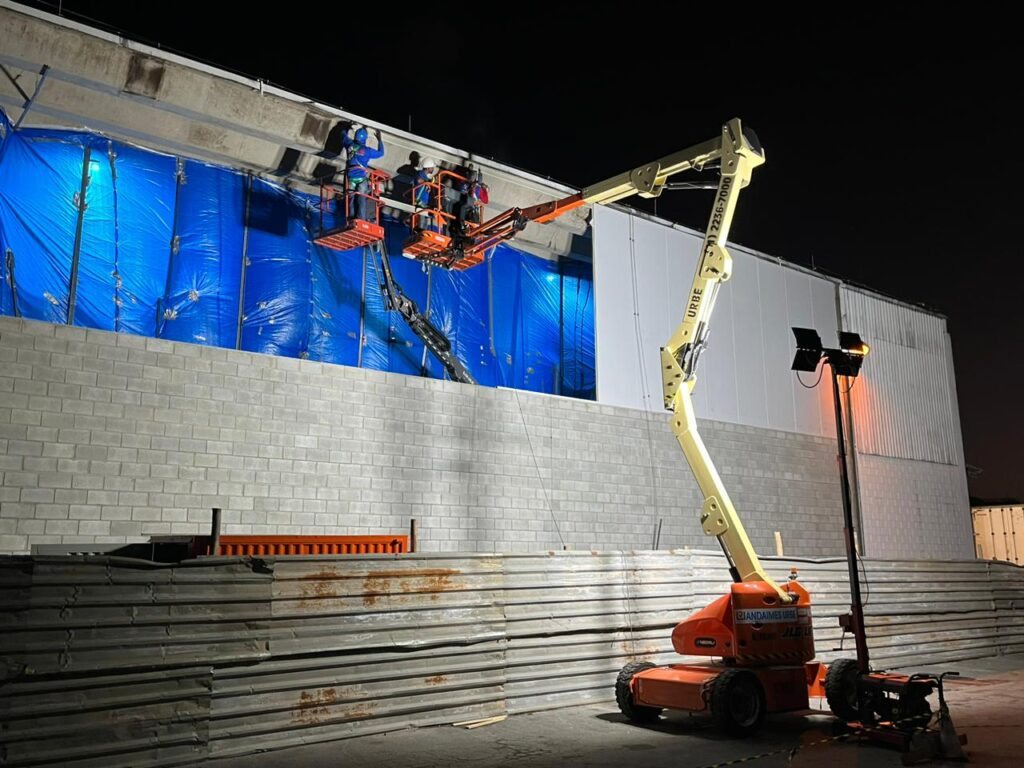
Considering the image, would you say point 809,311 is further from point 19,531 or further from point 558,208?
point 19,531

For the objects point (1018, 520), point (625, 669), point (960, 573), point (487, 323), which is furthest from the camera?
point (1018, 520)

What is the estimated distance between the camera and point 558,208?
14.3 metres

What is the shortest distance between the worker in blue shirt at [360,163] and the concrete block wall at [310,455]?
2920 mm

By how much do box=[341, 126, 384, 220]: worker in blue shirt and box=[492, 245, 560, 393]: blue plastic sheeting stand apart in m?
3.67

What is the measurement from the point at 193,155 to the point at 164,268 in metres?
2.18

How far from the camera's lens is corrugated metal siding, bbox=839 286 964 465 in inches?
911

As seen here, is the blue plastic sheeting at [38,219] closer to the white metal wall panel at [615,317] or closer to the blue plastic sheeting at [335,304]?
the blue plastic sheeting at [335,304]

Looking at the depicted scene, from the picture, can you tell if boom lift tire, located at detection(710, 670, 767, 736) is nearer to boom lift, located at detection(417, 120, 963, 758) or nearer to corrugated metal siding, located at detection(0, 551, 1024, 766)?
boom lift, located at detection(417, 120, 963, 758)

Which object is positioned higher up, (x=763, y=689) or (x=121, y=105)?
(x=121, y=105)

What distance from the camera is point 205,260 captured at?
A: 13805 millimetres

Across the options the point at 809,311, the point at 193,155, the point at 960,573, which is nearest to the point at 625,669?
the point at 960,573

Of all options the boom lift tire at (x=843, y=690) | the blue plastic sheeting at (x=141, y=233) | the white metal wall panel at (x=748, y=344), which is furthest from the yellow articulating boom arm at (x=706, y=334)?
the white metal wall panel at (x=748, y=344)

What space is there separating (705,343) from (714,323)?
8.99 metres

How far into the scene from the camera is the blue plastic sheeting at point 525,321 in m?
17.3
